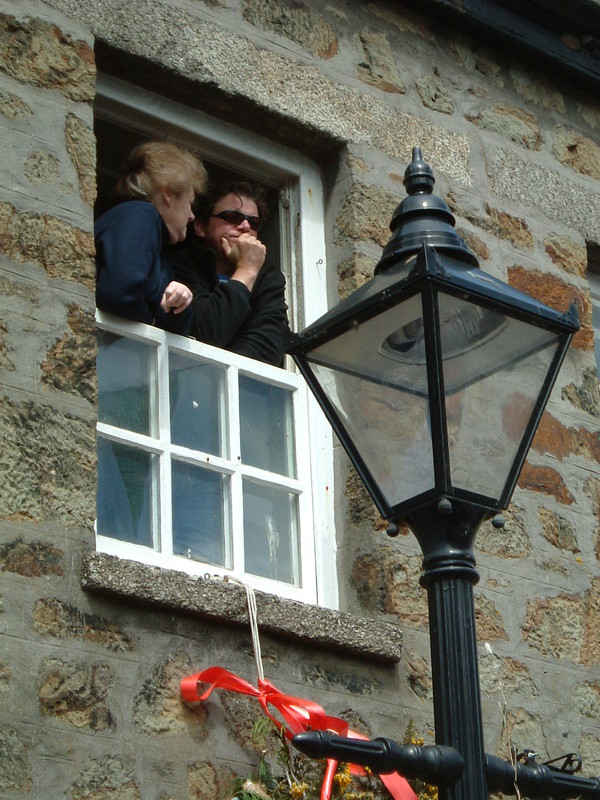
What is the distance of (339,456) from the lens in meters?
4.71

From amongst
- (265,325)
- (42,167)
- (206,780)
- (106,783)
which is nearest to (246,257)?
(265,325)

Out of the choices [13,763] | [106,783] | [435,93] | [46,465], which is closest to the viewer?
[13,763]

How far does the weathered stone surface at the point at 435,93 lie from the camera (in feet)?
17.8

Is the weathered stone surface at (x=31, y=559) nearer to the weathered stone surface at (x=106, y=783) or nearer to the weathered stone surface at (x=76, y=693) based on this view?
the weathered stone surface at (x=76, y=693)

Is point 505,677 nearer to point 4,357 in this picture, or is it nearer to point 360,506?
point 360,506

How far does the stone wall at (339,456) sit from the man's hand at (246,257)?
0.80 ft

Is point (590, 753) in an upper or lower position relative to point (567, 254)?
lower

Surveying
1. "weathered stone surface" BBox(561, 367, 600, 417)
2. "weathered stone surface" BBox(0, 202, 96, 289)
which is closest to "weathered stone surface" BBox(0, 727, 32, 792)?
"weathered stone surface" BBox(0, 202, 96, 289)

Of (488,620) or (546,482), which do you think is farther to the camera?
(546,482)

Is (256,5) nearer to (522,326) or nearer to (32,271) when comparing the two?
(32,271)

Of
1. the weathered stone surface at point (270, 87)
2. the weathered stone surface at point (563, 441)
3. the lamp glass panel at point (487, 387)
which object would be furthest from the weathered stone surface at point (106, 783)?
the weathered stone surface at point (270, 87)

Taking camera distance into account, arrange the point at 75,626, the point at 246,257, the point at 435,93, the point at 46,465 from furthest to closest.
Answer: the point at 435,93
the point at 246,257
the point at 46,465
the point at 75,626

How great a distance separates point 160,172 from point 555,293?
5.03 feet

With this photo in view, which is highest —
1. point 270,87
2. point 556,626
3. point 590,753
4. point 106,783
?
point 270,87
